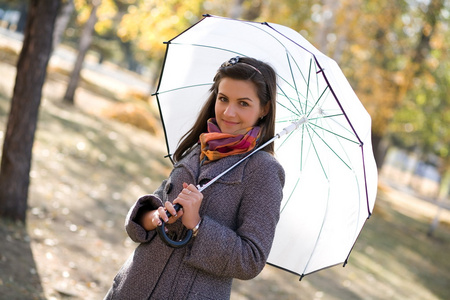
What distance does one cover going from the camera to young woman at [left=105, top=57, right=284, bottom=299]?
237cm

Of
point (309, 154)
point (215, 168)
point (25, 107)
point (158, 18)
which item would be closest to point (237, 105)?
point (215, 168)

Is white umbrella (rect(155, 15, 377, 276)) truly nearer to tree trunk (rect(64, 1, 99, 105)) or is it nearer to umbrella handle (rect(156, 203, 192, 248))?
umbrella handle (rect(156, 203, 192, 248))

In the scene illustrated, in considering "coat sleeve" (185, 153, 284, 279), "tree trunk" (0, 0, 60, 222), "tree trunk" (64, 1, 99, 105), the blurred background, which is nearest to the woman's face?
"coat sleeve" (185, 153, 284, 279)

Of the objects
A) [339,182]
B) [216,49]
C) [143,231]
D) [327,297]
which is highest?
[216,49]

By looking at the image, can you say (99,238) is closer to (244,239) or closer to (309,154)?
(309,154)

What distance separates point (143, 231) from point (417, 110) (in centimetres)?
2742

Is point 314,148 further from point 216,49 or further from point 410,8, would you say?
point 410,8

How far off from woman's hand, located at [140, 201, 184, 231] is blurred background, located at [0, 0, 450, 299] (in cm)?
281

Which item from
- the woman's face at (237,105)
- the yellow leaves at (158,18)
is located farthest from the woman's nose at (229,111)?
the yellow leaves at (158,18)

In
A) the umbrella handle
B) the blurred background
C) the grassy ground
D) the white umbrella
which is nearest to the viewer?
the umbrella handle

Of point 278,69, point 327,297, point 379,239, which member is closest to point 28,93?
point 278,69

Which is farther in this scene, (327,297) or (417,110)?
(417,110)

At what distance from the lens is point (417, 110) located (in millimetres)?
28266

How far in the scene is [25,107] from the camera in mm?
5996
